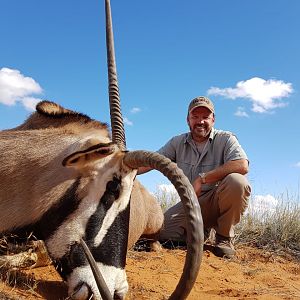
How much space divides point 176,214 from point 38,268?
286cm

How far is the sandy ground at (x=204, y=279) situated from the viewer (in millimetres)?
3506

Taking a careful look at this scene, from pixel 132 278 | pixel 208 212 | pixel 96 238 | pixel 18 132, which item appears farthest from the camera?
pixel 208 212

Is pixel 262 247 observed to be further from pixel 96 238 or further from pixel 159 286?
pixel 96 238

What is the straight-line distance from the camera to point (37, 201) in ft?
11.0

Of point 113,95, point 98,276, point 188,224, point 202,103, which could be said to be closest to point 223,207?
point 202,103

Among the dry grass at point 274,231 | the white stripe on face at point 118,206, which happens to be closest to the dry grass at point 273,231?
the dry grass at point 274,231

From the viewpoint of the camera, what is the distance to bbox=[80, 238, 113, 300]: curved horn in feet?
9.22

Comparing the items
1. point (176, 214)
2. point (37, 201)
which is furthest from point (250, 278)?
point (37, 201)

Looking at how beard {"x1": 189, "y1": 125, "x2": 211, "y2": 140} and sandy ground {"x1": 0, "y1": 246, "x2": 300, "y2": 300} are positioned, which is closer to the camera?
sandy ground {"x1": 0, "y1": 246, "x2": 300, "y2": 300}

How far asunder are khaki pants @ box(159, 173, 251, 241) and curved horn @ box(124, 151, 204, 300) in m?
2.89

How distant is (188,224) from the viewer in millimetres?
2561

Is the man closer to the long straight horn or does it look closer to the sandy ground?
the sandy ground

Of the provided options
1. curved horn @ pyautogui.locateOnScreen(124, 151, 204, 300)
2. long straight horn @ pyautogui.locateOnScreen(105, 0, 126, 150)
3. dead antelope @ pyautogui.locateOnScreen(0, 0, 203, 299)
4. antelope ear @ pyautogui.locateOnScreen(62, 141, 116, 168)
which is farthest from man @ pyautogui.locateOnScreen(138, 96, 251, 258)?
curved horn @ pyautogui.locateOnScreen(124, 151, 204, 300)

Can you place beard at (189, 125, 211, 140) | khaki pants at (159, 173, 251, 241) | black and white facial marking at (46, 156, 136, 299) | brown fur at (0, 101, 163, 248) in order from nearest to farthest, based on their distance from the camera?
black and white facial marking at (46, 156, 136, 299)
brown fur at (0, 101, 163, 248)
khaki pants at (159, 173, 251, 241)
beard at (189, 125, 211, 140)
